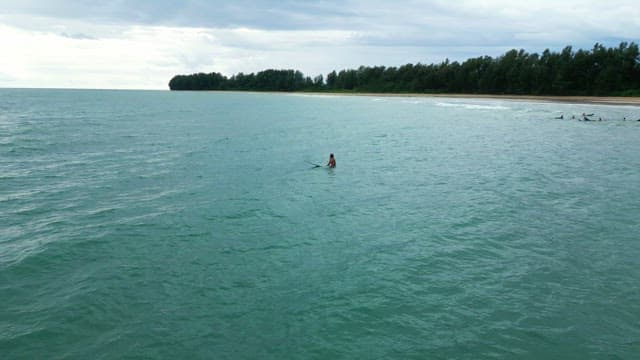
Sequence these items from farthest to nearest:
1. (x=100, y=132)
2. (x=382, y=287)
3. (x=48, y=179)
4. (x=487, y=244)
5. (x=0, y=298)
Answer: (x=100, y=132)
(x=48, y=179)
(x=487, y=244)
(x=382, y=287)
(x=0, y=298)

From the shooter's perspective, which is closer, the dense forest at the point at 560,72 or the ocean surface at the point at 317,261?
the ocean surface at the point at 317,261

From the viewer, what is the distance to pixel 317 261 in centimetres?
1900

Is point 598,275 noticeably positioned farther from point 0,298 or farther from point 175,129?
point 175,129

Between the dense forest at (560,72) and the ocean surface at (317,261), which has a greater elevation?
the dense forest at (560,72)

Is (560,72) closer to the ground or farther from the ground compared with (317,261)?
farther from the ground

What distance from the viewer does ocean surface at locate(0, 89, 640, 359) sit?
1313 centimetres

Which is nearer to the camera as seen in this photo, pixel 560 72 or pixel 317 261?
pixel 317 261

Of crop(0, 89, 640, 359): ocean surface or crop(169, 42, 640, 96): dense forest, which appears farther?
crop(169, 42, 640, 96): dense forest

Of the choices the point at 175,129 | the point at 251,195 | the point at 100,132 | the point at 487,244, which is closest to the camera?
the point at 487,244

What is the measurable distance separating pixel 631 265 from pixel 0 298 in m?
23.0

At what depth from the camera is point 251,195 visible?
30.7 metres

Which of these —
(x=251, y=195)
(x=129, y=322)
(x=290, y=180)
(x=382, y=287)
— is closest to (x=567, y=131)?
(x=290, y=180)

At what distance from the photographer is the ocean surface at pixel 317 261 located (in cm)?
1313

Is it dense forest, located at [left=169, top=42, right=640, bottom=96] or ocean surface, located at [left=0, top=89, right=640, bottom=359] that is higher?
dense forest, located at [left=169, top=42, right=640, bottom=96]
